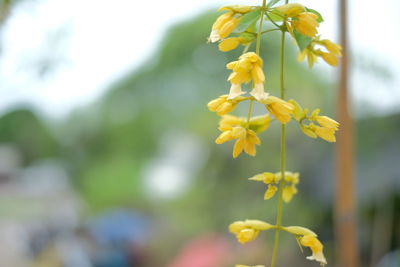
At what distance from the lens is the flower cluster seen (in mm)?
231

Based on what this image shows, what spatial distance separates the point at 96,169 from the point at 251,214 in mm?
3669

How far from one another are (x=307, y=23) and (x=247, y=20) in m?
0.04

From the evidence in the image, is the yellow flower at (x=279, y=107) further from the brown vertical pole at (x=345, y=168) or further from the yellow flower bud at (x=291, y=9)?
the brown vertical pole at (x=345, y=168)

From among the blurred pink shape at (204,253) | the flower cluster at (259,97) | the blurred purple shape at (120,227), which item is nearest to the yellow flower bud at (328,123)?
the flower cluster at (259,97)

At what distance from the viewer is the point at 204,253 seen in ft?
8.93

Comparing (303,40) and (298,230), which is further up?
(303,40)

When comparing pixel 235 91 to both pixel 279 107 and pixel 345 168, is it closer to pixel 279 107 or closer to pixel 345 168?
pixel 279 107

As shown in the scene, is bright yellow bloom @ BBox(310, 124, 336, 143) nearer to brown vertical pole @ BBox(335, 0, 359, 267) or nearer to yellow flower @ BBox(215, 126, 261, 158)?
yellow flower @ BBox(215, 126, 261, 158)

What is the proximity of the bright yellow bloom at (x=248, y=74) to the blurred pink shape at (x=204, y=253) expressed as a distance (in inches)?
84.7

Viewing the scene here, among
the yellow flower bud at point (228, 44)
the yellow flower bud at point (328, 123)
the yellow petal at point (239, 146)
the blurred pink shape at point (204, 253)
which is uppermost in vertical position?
the yellow flower bud at point (228, 44)

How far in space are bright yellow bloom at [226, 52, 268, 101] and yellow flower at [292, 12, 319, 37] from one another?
30mm

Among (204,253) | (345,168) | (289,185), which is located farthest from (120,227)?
(289,185)

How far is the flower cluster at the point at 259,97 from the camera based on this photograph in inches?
9.1

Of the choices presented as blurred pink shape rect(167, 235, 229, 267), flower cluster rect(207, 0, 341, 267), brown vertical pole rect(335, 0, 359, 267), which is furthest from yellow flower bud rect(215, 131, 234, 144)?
blurred pink shape rect(167, 235, 229, 267)
